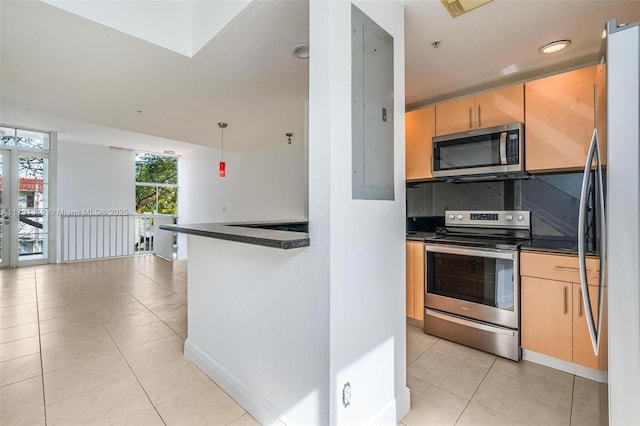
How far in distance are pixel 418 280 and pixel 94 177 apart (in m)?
7.37

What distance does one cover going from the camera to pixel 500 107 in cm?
243

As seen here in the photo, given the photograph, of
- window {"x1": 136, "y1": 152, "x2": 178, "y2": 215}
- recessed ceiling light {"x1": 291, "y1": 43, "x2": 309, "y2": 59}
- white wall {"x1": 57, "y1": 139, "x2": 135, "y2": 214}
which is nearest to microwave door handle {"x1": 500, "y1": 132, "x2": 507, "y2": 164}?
recessed ceiling light {"x1": 291, "y1": 43, "x2": 309, "y2": 59}

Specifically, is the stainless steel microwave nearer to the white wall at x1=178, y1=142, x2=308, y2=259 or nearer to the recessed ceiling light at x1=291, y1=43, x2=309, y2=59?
the recessed ceiling light at x1=291, y1=43, x2=309, y2=59

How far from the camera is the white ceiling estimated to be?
5.61 feet

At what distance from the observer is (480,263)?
2281 mm

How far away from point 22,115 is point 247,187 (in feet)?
11.9

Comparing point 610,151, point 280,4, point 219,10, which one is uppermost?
point 219,10

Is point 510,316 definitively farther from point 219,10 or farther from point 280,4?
point 219,10

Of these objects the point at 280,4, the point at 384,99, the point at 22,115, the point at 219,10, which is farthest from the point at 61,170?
the point at 384,99

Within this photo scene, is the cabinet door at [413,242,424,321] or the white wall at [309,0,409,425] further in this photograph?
the cabinet door at [413,242,424,321]

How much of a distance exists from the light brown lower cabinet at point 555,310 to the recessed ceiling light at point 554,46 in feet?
4.84

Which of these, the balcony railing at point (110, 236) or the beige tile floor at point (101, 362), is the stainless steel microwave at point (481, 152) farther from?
the balcony railing at point (110, 236)

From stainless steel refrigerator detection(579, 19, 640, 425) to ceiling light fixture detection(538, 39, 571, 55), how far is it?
132 cm

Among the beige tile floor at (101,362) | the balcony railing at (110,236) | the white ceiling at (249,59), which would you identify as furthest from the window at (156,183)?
the white ceiling at (249,59)
